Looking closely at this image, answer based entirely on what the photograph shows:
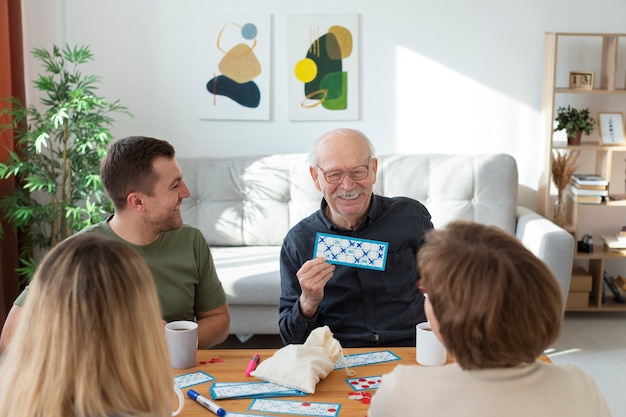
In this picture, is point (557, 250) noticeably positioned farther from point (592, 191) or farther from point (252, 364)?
point (252, 364)

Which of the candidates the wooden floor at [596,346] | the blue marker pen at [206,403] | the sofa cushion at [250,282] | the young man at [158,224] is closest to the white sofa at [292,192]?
the sofa cushion at [250,282]

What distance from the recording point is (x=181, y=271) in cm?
220


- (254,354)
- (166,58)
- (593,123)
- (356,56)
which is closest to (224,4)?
(166,58)

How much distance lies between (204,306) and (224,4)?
9.46 ft

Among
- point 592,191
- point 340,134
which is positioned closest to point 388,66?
point 592,191

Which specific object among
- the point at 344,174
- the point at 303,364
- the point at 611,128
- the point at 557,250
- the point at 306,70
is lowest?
the point at 557,250

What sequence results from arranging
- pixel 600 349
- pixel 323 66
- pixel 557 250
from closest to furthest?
pixel 557 250
pixel 600 349
pixel 323 66

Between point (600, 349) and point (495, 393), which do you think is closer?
point (495, 393)

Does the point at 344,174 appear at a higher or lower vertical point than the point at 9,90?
lower

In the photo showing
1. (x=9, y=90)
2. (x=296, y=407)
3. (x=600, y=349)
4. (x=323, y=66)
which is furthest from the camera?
(x=323, y=66)

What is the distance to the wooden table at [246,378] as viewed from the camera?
154cm

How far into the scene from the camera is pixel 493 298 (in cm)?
113

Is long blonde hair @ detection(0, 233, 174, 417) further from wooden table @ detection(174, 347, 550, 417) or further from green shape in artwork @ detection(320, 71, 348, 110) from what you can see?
green shape in artwork @ detection(320, 71, 348, 110)

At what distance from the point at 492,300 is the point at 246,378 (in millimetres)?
738
